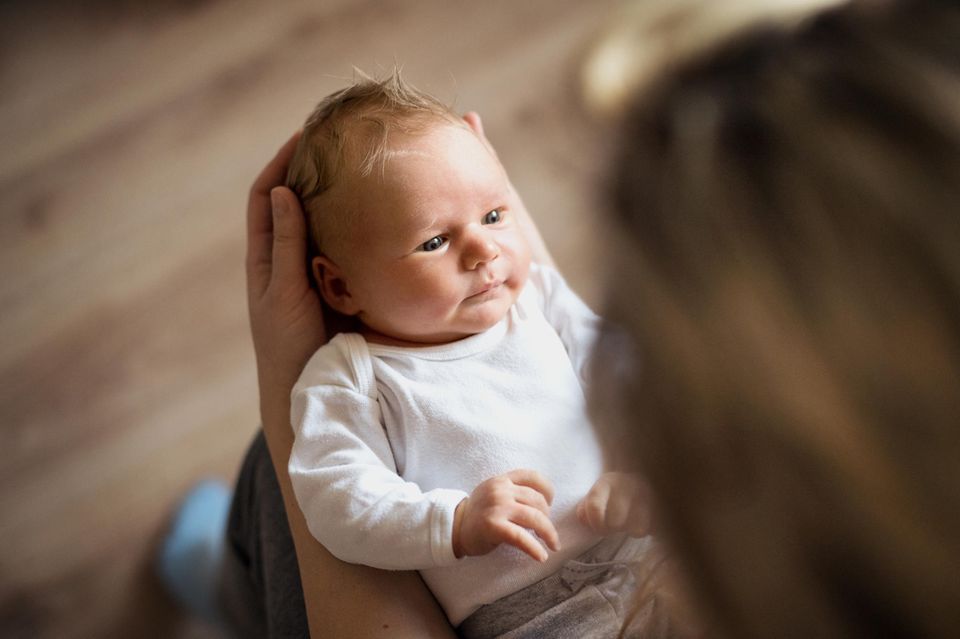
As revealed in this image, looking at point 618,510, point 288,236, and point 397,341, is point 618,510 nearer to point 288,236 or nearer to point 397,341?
point 397,341

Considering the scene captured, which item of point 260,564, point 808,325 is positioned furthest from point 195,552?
point 808,325

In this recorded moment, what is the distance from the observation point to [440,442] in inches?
31.7

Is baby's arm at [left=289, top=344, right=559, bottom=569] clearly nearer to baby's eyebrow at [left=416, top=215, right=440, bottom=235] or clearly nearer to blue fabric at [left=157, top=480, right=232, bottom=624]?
baby's eyebrow at [left=416, top=215, right=440, bottom=235]

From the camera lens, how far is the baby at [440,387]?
0.72m

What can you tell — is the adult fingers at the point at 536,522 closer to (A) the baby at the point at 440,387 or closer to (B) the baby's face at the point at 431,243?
(A) the baby at the point at 440,387

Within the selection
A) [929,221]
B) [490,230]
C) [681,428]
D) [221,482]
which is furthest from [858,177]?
[221,482]

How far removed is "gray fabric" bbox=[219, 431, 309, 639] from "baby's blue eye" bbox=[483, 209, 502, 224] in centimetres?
38

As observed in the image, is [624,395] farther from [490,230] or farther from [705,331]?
[490,230]

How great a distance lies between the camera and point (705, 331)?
0.40m

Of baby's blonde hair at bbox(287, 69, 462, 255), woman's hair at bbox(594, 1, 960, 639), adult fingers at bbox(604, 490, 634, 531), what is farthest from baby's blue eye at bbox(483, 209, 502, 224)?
woman's hair at bbox(594, 1, 960, 639)

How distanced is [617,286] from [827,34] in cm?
17

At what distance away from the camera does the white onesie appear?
0.72m

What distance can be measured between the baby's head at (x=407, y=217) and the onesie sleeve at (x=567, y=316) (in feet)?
0.22

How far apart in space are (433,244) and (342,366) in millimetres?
152
